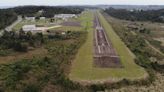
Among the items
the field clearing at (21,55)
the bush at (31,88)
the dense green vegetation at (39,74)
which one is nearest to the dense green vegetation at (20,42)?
the field clearing at (21,55)

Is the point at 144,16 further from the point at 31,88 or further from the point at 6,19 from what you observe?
the point at 31,88

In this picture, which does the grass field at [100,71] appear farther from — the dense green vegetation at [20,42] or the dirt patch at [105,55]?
the dense green vegetation at [20,42]

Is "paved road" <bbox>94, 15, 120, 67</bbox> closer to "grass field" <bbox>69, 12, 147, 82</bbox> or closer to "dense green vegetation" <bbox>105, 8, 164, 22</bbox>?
"grass field" <bbox>69, 12, 147, 82</bbox>

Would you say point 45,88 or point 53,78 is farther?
point 53,78

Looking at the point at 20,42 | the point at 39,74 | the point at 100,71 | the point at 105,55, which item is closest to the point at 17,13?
the point at 20,42

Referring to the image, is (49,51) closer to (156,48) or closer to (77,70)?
(77,70)

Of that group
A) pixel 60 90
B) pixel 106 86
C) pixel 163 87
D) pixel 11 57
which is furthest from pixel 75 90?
pixel 11 57

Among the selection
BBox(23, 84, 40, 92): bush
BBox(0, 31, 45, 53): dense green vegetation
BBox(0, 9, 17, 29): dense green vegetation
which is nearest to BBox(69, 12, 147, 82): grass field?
BBox(23, 84, 40, 92): bush

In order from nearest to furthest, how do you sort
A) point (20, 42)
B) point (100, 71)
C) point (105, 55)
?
point (100, 71), point (105, 55), point (20, 42)
